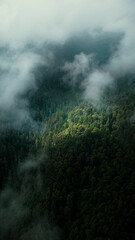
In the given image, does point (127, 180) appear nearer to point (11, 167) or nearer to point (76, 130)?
point (76, 130)

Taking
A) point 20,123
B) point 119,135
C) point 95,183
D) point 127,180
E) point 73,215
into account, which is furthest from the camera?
point 20,123

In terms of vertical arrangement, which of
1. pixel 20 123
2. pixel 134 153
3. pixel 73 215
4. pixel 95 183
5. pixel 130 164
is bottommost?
pixel 73 215

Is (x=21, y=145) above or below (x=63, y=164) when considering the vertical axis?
above

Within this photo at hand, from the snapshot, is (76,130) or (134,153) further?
(76,130)

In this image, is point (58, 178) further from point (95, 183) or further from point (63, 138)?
point (63, 138)

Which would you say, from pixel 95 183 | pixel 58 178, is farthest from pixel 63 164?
pixel 95 183

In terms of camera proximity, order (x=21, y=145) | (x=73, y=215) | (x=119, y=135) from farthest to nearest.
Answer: (x=21, y=145)
(x=119, y=135)
(x=73, y=215)
